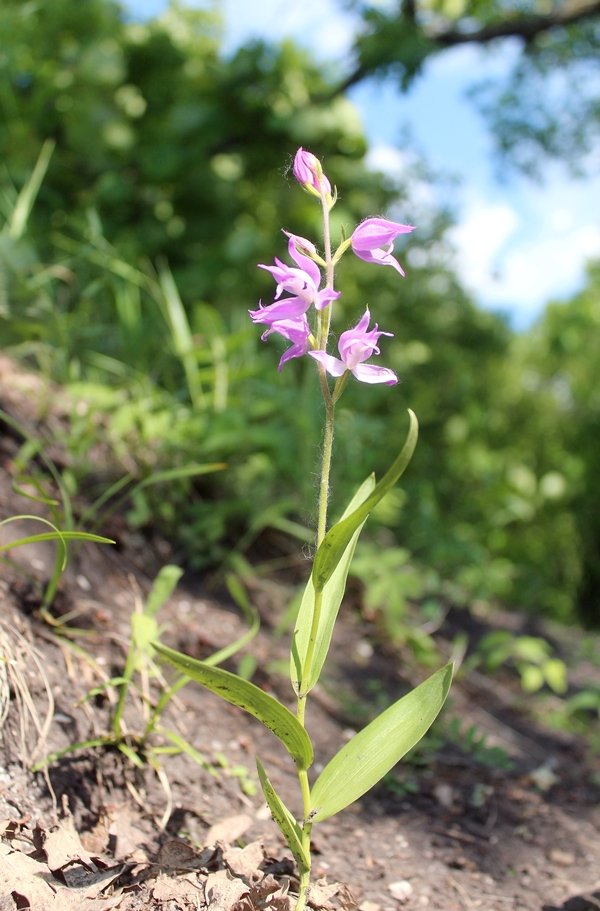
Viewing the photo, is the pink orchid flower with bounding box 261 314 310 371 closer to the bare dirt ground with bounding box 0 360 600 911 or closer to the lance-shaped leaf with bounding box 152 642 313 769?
the lance-shaped leaf with bounding box 152 642 313 769

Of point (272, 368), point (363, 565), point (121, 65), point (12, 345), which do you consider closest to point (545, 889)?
point (363, 565)

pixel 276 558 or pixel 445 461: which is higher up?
pixel 276 558

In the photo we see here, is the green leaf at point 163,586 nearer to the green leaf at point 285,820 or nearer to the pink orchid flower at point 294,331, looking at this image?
the green leaf at point 285,820

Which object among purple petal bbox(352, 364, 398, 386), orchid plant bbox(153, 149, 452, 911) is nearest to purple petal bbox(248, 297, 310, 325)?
orchid plant bbox(153, 149, 452, 911)

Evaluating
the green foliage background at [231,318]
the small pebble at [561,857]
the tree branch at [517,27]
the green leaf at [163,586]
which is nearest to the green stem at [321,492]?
the green leaf at [163,586]

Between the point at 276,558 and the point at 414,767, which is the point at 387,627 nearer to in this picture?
the point at 276,558

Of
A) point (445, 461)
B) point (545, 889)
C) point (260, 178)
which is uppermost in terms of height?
point (260, 178)

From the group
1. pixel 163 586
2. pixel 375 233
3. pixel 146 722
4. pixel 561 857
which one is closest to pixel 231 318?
pixel 163 586
